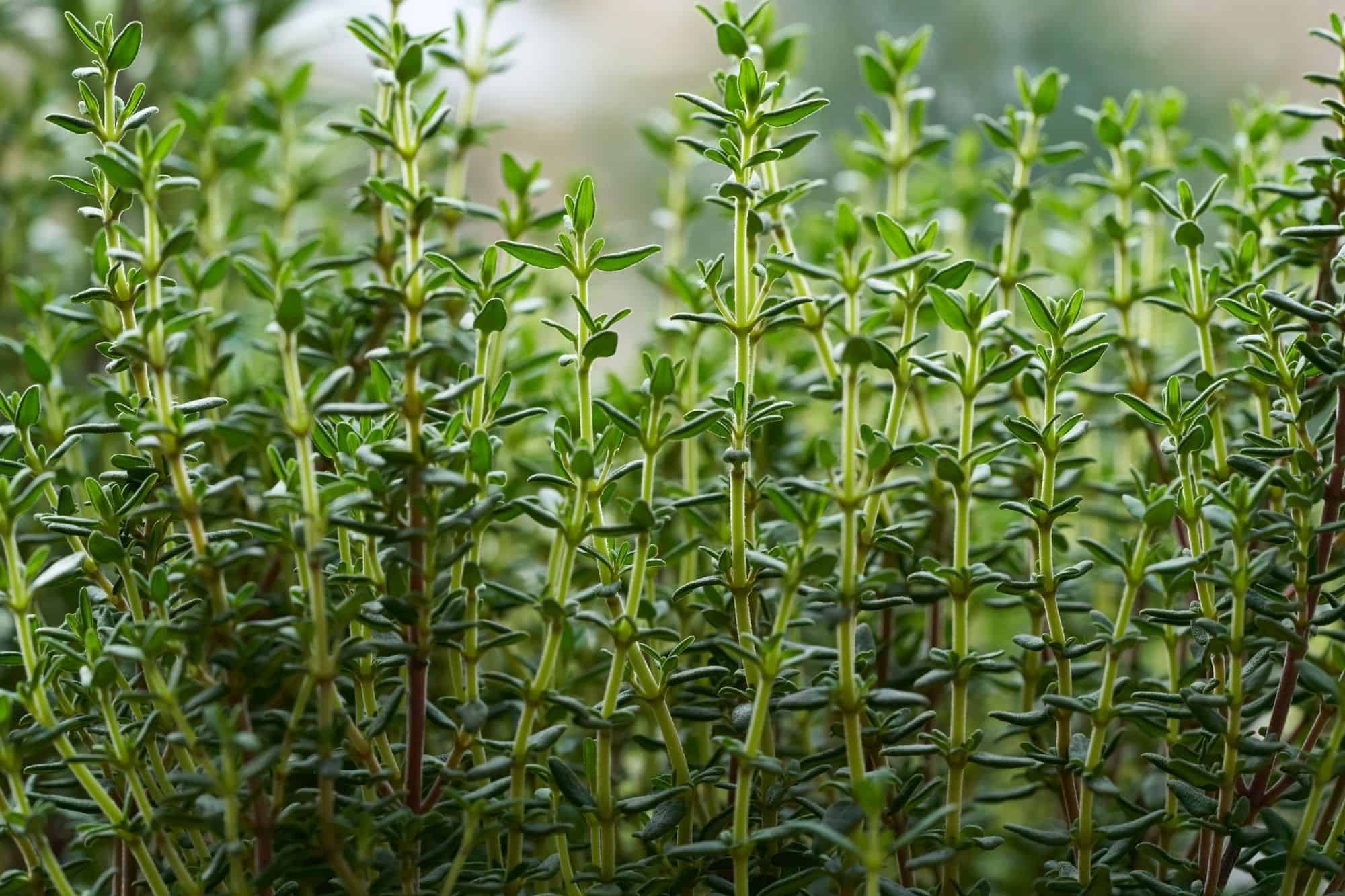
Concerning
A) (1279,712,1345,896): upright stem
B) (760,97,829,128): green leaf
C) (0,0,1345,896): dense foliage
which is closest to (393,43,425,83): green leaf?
(0,0,1345,896): dense foliage

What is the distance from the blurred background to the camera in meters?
1.49

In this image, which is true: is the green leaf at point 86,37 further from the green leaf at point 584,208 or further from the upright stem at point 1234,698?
the upright stem at point 1234,698

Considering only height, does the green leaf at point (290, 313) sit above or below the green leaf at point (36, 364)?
above

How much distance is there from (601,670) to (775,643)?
0.90 ft

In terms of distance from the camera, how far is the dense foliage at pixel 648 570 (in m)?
0.65

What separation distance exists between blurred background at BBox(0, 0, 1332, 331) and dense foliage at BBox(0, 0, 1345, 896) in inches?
23.4

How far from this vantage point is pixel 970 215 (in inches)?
51.3

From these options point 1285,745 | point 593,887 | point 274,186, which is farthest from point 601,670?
point 274,186

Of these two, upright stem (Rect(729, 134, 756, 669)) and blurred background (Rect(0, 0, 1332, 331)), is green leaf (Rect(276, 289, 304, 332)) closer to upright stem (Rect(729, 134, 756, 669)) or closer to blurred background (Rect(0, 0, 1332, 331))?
upright stem (Rect(729, 134, 756, 669))

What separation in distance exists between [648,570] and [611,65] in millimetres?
2166

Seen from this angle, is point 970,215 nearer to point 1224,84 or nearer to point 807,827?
point 807,827

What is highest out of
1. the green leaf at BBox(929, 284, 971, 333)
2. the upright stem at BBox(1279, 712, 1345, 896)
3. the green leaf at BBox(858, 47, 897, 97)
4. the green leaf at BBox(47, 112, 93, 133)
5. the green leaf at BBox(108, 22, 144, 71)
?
the green leaf at BBox(858, 47, 897, 97)

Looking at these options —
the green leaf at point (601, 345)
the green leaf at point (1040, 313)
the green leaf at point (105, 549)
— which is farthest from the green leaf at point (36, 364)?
the green leaf at point (1040, 313)

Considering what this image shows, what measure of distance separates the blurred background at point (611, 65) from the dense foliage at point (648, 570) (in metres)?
0.59
